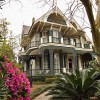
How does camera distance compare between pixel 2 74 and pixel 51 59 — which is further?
pixel 51 59

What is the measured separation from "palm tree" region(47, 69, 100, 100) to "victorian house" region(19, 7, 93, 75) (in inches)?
633

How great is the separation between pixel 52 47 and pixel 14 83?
994 inches

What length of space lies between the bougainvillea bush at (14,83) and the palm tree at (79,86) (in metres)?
7.42

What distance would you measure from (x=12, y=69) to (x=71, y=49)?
27692 mm

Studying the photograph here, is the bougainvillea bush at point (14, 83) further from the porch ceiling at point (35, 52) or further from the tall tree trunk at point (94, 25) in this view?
the porch ceiling at point (35, 52)

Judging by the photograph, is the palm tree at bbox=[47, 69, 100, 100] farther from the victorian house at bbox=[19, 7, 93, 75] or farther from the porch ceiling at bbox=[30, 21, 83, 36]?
the porch ceiling at bbox=[30, 21, 83, 36]

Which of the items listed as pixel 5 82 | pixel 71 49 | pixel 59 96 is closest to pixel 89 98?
pixel 59 96

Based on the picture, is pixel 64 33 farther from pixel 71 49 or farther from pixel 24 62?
pixel 24 62

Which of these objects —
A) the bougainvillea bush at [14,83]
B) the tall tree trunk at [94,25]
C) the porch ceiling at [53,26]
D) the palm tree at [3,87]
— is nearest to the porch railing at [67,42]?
the porch ceiling at [53,26]

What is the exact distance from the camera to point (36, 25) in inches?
1329

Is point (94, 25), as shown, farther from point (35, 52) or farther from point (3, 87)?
point (35, 52)

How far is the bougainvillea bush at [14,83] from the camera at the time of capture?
5512 millimetres

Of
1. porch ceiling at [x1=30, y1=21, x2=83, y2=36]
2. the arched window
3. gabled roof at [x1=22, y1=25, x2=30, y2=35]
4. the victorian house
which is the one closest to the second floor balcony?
the victorian house

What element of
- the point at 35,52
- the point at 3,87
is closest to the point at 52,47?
the point at 35,52
